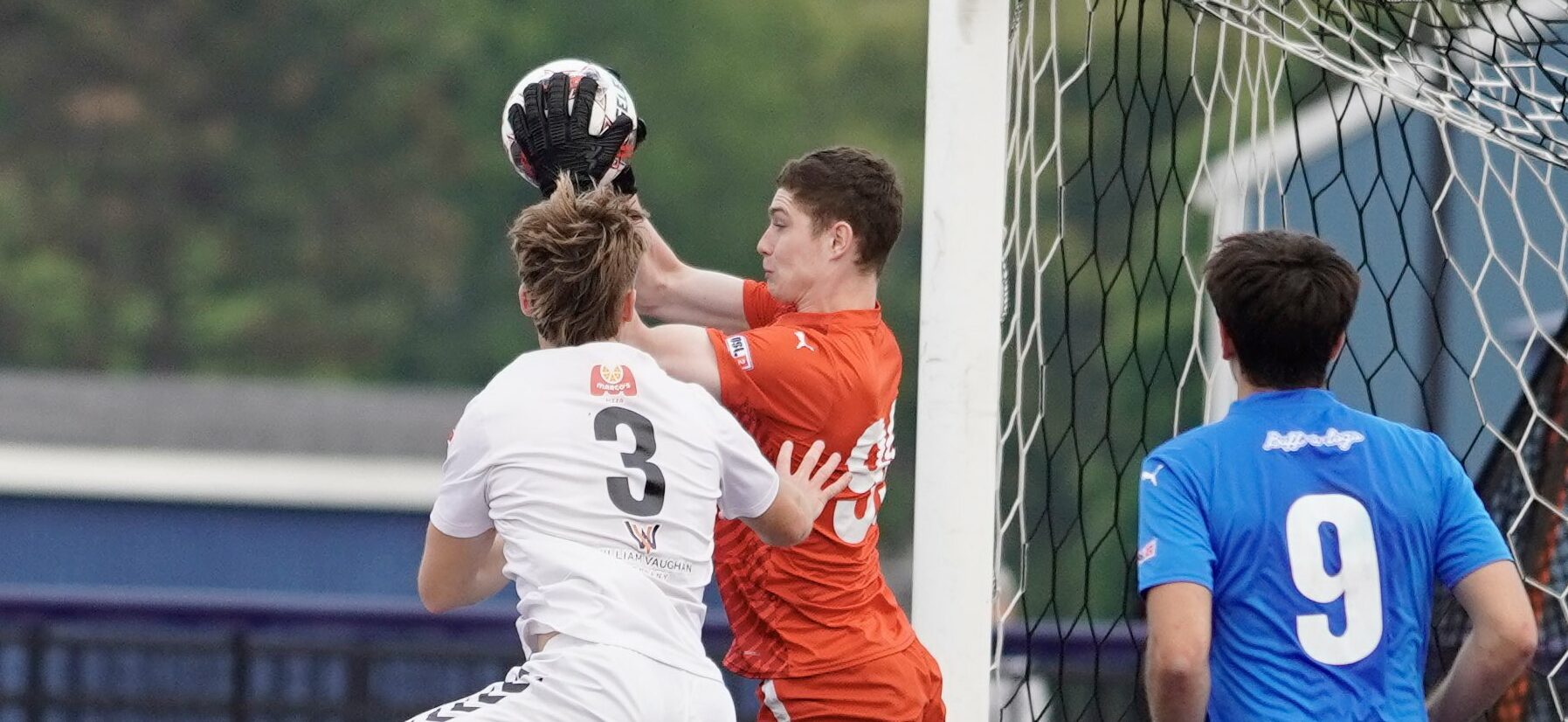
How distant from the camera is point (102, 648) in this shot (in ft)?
24.1

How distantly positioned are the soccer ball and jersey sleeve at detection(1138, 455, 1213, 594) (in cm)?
133

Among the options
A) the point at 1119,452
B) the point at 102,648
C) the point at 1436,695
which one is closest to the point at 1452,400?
the point at 102,648

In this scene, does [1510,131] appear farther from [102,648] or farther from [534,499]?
[102,648]

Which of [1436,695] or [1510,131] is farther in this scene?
[1510,131]

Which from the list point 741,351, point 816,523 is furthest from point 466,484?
point 816,523

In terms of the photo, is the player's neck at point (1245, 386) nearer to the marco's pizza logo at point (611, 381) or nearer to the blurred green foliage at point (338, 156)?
the marco's pizza logo at point (611, 381)

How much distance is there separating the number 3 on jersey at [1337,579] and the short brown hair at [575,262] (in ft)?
3.92

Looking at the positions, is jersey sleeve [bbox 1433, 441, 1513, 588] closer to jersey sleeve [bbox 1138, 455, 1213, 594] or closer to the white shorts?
jersey sleeve [bbox 1138, 455, 1213, 594]

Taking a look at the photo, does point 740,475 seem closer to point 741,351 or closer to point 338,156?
point 741,351

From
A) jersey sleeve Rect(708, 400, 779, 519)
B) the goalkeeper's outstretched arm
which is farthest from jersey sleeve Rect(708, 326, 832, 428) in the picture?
the goalkeeper's outstretched arm

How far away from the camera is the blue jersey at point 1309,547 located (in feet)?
10.3

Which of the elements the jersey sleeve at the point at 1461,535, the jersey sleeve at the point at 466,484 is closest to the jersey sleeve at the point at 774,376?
the jersey sleeve at the point at 466,484

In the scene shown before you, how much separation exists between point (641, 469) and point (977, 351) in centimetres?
130

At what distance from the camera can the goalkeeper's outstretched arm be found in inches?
173
